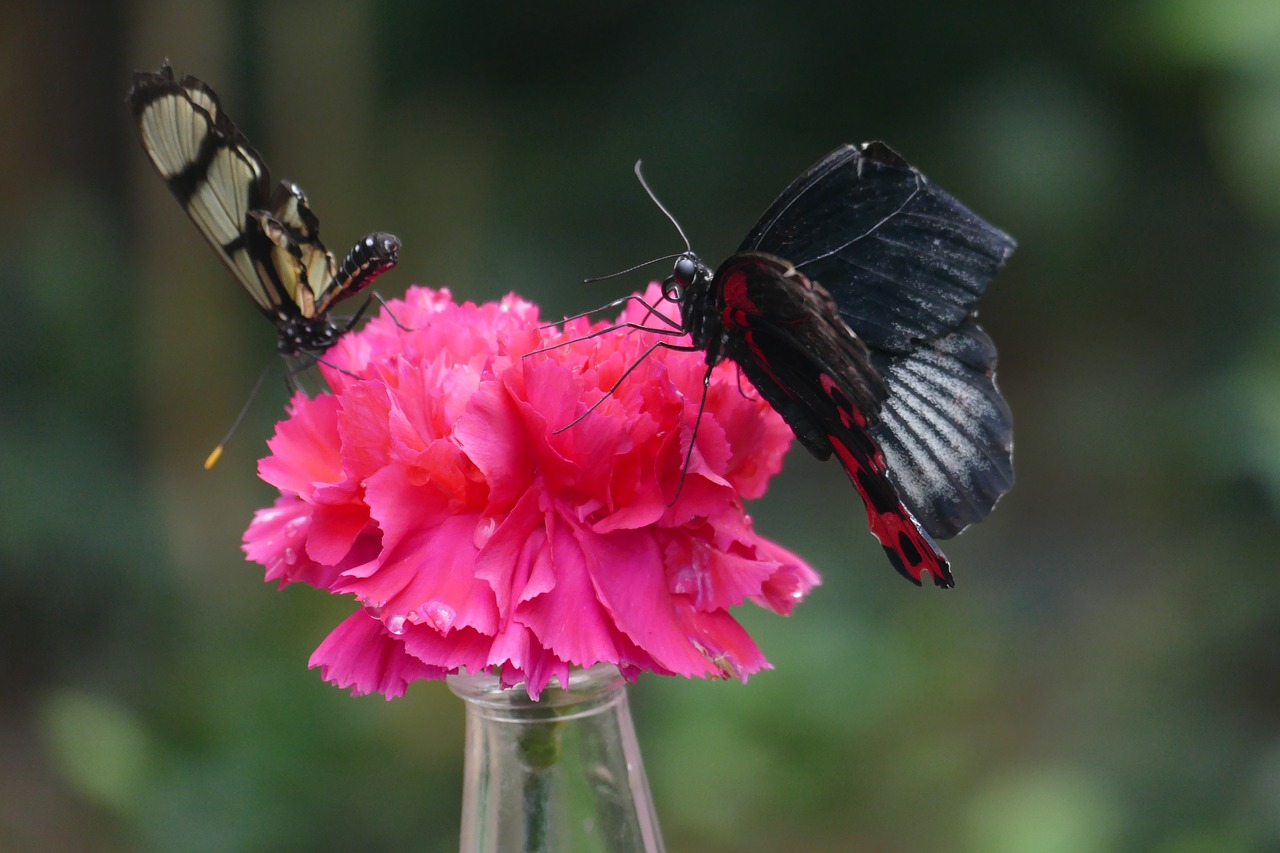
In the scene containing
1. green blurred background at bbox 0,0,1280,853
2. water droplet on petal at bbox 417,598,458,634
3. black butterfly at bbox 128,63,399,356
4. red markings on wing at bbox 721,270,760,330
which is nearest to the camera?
water droplet on petal at bbox 417,598,458,634

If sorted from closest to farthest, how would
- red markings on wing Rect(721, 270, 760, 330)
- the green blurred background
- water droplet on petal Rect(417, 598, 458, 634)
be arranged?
water droplet on petal Rect(417, 598, 458, 634)
red markings on wing Rect(721, 270, 760, 330)
the green blurred background

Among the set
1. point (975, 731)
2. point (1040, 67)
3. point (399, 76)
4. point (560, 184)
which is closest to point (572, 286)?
point (560, 184)

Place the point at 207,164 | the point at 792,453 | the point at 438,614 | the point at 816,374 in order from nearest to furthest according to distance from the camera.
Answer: the point at 438,614, the point at 816,374, the point at 207,164, the point at 792,453

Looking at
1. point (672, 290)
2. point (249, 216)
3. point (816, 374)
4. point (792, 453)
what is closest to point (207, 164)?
point (249, 216)

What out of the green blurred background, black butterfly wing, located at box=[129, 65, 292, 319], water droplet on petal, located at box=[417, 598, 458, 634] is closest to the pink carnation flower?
water droplet on petal, located at box=[417, 598, 458, 634]

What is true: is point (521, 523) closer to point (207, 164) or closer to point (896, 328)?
point (896, 328)

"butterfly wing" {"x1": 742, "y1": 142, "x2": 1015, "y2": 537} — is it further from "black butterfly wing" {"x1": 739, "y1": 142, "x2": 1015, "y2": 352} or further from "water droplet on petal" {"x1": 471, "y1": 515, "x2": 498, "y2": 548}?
"water droplet on petal" {"x1": 471, "y1": 515, "x2": 498, "y2": 548}


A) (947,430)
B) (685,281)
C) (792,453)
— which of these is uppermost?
(792,453)

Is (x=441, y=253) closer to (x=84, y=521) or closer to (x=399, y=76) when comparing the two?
(x=399, y=76)
